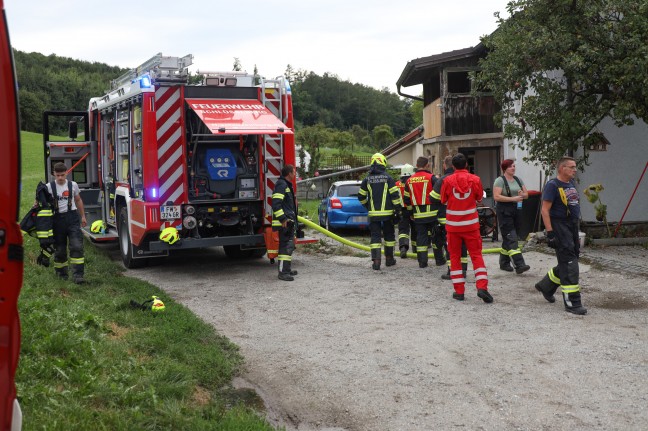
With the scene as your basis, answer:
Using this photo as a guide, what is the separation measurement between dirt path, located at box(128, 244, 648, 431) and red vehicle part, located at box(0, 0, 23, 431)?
2384mm

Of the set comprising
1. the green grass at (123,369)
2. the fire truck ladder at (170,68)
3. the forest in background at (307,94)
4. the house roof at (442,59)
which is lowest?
the green grass at (123,369)

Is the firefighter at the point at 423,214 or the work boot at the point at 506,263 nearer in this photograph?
the work boot at the point at 506,263

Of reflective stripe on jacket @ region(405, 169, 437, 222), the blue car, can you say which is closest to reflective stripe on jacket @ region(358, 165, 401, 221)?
reflective stripe on jacket @ region(405, 169, 437, 222)

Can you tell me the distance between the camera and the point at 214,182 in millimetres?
11195

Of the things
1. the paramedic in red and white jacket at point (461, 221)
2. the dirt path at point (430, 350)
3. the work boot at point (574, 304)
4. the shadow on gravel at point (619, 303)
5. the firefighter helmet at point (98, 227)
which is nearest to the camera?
the dirt path at point (430, 350)

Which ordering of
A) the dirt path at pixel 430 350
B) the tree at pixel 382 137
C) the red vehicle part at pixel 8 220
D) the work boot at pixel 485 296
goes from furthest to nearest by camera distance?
Answer: the tree at pixel 382 137 < the work boot at pixel 485 296 < the dirt path at pixel 430 350 < the red vehicle part at pixel 8 220

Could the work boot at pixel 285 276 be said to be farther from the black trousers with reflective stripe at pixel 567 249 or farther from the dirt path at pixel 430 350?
the black trousers with reflective stripe at pixel 567 249

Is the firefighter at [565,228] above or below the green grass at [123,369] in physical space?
above

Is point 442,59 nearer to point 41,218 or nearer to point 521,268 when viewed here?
point 521,268

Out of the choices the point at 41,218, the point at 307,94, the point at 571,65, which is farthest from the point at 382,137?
the point at 41,218

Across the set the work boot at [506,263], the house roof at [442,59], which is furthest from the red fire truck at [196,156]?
the house roof at [442,59]

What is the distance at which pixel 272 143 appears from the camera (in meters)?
11.5

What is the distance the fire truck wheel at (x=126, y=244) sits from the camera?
1177 centimetres

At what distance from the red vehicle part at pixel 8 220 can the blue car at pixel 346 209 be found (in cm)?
1366
